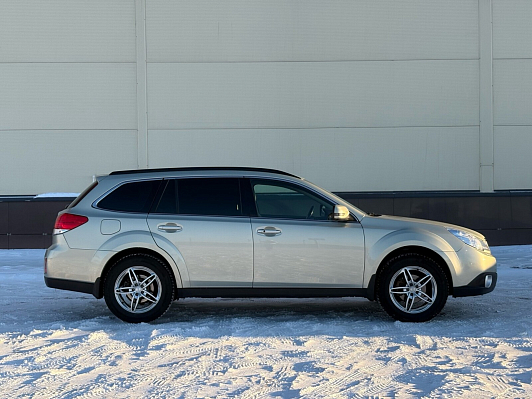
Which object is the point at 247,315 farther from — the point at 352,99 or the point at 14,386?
the point at 352,99

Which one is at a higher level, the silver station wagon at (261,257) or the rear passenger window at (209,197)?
the rear passenger window at (209,197)

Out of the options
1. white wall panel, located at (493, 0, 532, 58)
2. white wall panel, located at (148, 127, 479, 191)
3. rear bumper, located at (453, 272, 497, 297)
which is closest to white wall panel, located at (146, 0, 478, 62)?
white wall panel, located at (493, 0, 532, 58)

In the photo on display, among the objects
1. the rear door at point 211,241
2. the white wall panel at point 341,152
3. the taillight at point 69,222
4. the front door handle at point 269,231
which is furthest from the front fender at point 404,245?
the white wall panel at point 341,152

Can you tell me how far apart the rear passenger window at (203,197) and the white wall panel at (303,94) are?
8767 mm

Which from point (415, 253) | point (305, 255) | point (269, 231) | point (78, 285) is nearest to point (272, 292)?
point (305, 255)

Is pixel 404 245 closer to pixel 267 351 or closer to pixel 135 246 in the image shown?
pixel 267 351

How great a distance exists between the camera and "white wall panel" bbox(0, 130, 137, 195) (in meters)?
17.3

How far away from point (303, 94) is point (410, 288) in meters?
9.50

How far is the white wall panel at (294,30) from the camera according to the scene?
677 inches

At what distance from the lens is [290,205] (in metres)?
8.38

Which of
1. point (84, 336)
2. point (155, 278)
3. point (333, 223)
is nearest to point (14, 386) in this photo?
point (84, 336)

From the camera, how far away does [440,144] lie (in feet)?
56.5

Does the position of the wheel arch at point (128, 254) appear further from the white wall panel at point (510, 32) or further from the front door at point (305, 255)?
the white wall panel at point (510, 32)

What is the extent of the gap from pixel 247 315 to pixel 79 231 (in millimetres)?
2141
